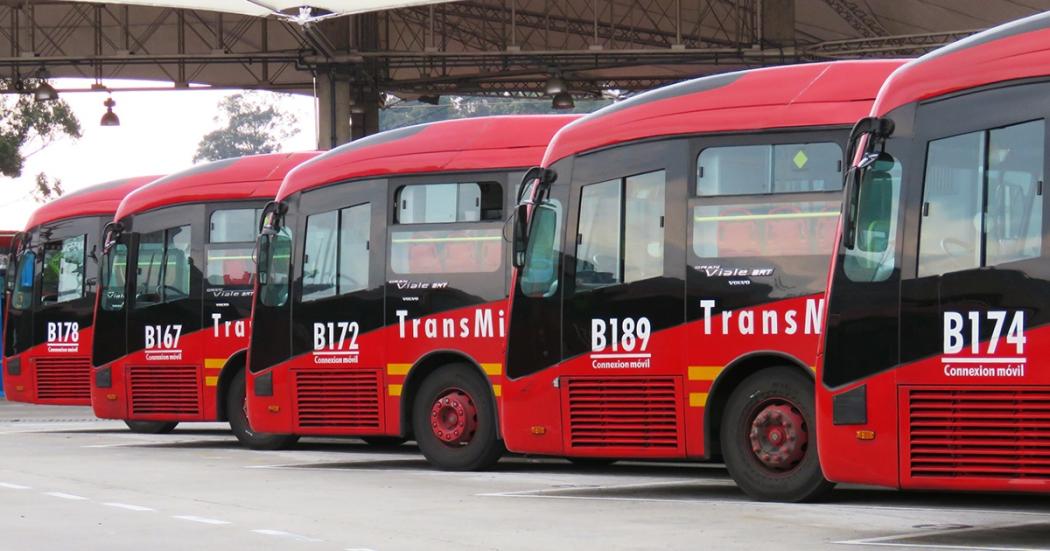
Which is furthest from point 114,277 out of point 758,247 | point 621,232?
point 758,247

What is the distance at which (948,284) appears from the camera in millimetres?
10312

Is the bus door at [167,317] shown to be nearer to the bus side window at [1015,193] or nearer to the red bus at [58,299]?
the red bus at [58,299]

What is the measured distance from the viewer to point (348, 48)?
3278 cm

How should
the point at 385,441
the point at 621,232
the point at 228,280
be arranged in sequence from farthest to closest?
the point at 385,441
the point at 228,280
the point at 621,232

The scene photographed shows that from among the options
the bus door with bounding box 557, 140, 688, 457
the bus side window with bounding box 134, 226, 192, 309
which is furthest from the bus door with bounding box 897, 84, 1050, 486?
the bus side window with bounding box 134, 226, 192, 309

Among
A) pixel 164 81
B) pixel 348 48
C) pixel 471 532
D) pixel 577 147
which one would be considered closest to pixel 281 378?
pixel 577 147

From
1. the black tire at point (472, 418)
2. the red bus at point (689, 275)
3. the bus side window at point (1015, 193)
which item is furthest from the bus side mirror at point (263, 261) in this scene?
the bus side window at point (1015, 193)

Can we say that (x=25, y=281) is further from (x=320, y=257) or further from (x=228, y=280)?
(x=320, y=257)

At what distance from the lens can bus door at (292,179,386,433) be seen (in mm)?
16656

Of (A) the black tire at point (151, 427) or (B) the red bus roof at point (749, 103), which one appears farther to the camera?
(A) the black tire at point (151, 427)

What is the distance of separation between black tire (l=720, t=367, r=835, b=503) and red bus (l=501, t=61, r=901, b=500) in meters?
0.01

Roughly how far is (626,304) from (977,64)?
4.01 meters

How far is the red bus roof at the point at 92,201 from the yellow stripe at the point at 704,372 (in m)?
11.8

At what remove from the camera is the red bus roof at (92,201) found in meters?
23.3
